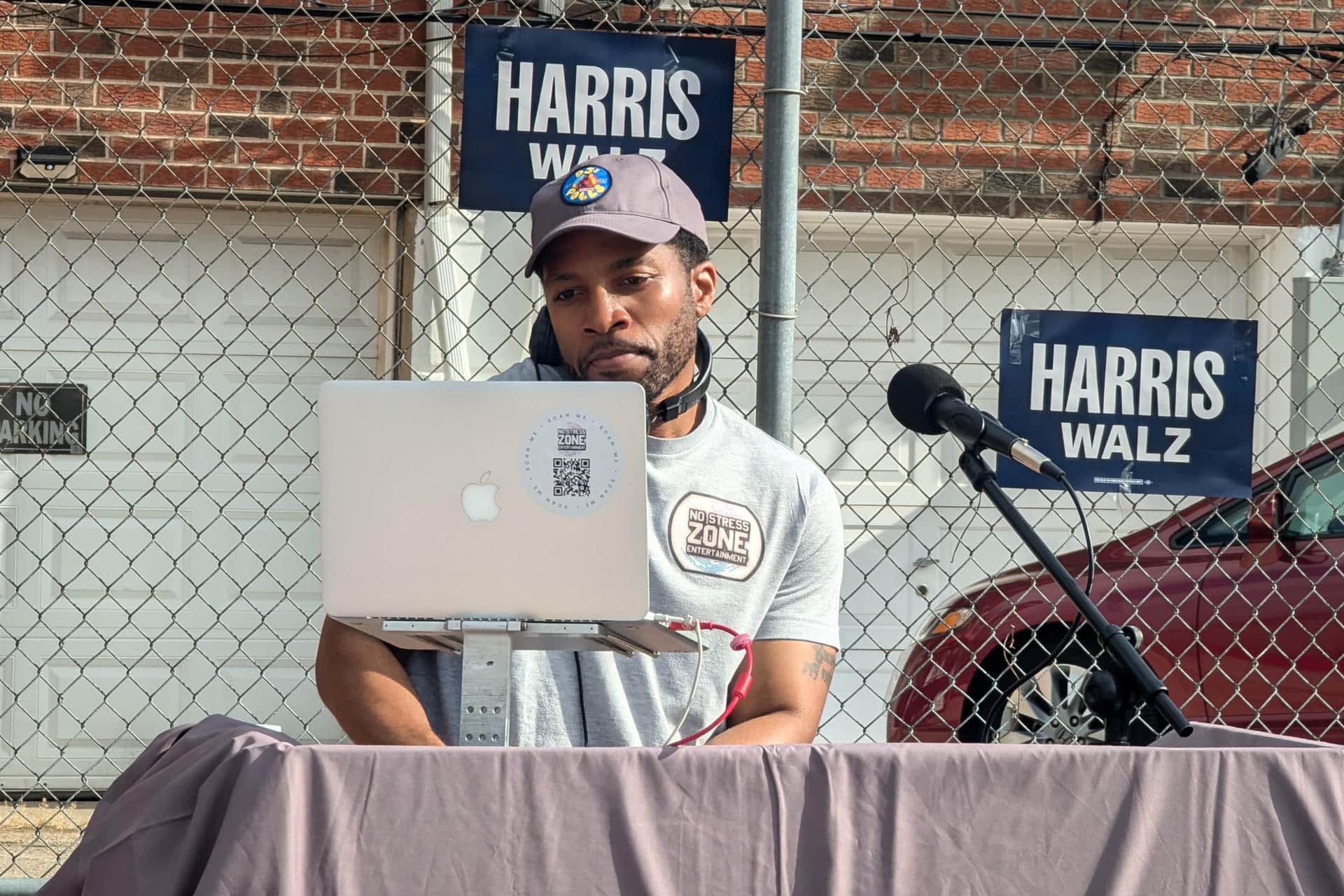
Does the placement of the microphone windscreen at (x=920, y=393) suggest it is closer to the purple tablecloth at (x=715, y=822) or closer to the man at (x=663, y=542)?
the man at (x=663, y=542)

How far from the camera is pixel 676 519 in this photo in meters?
2.53

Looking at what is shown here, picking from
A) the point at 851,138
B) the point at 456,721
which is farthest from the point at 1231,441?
the point at 851,138

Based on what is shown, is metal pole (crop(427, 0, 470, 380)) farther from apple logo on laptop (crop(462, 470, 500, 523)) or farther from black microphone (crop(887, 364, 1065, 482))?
apple logo on laptop (crop(462, 470, 500, 523))

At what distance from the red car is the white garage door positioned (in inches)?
109

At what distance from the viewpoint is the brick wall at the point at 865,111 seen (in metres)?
6.27

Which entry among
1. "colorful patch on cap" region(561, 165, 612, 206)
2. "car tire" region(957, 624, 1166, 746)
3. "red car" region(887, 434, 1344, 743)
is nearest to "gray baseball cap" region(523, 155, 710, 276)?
"colorful patch on cap" region(561, 165, 612, 206)

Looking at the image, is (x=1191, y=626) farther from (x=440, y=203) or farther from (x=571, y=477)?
(x=571, y=477)

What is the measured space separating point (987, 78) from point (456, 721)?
500 centimetres

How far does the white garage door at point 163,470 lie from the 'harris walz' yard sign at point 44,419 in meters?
0.04

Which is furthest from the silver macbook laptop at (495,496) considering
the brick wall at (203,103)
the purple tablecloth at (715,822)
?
the brick wall at (203,103)

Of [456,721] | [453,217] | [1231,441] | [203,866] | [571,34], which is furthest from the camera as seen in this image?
[453,217]

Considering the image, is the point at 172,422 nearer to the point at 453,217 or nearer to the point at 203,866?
the point at 453,217

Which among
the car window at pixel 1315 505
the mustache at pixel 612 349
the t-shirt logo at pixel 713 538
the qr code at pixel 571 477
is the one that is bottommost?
the t-shirt logo at pixel 713 538

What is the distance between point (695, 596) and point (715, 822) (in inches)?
30.2
